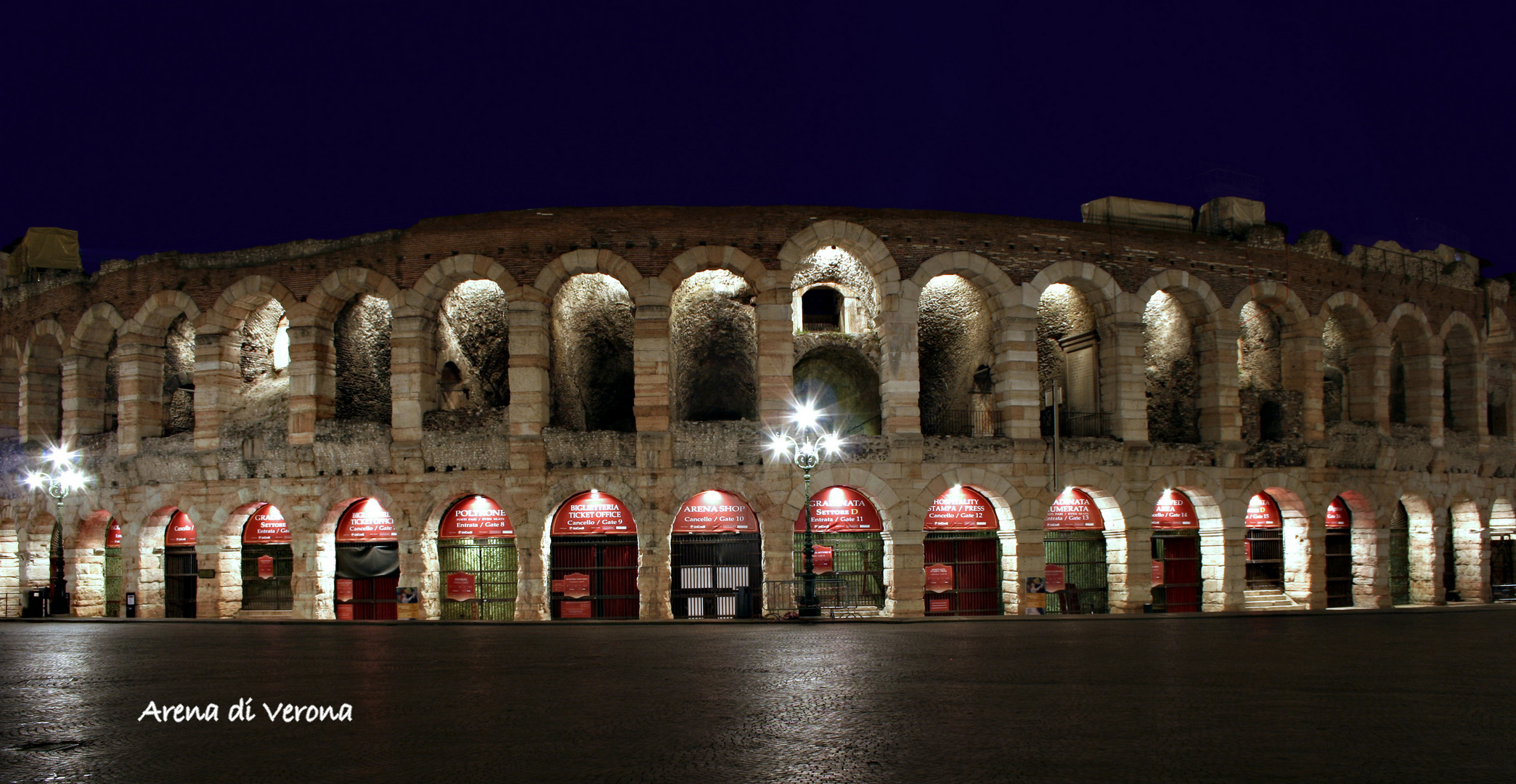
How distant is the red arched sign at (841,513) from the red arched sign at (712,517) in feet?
3.89

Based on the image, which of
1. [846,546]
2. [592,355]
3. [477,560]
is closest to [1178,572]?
[846,546]

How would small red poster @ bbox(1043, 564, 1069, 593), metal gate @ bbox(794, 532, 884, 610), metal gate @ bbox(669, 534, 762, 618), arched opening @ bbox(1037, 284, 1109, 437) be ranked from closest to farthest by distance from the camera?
metal gate @ bbox(669, 534, 762, 618) < metal gate @ bbox(794, 532, 884, 610) < small red poster @ bbox(1043, 564, 1069, 593) < arched opening @ bbox(1037, 284, 1109, 437)

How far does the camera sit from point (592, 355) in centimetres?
2462

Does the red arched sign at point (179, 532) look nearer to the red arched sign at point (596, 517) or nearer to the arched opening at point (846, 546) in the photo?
the red arched sign at point (596, 517)

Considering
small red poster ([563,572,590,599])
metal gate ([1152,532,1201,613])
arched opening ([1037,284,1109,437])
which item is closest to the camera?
small red poster ([563,572,590,599])

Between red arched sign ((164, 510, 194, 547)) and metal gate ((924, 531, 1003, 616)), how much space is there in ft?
58.7

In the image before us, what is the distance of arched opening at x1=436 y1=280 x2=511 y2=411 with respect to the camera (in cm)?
2347

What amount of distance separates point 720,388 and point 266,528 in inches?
448

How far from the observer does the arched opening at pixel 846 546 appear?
21.5m

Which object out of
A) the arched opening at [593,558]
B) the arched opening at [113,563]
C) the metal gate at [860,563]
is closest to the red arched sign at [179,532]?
the arched opening at [113,563]

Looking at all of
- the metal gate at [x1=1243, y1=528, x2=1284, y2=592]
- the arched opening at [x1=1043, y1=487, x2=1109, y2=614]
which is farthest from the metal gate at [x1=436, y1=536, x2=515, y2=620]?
the metal gate at [x1=1243, y1=528, x2=1284, y2=592]

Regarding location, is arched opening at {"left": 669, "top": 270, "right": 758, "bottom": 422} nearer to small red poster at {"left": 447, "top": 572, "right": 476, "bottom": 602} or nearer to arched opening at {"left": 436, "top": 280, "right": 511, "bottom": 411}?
arched opening at {"left": 436, "top": 280, "right": 511, "bottom": 411}

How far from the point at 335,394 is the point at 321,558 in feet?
12.6

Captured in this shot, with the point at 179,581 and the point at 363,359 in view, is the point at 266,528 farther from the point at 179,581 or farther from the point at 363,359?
the point at 363,359
